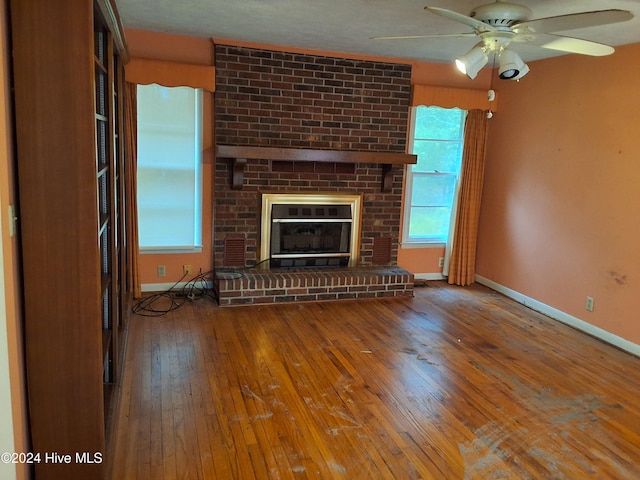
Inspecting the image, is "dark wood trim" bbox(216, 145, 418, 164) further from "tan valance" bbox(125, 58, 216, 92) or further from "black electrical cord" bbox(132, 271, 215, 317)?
"black electrical cord" bbox(132, 271, 215, 317)

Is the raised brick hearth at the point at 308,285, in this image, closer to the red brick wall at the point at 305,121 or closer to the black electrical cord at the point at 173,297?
the black electrical cord at the point at 173,297

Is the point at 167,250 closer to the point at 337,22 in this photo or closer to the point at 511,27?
the point at 337,22

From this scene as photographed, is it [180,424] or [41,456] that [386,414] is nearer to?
[180,424]

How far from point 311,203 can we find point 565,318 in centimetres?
254

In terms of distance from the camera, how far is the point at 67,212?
176 cm

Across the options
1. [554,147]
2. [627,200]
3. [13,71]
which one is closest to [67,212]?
[13,71]

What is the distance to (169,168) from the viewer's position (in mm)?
4555

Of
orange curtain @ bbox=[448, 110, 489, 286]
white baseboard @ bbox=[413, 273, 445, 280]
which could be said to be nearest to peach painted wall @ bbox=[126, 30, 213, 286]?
white baseboard @ bbox=[413, 273, 445, 280]

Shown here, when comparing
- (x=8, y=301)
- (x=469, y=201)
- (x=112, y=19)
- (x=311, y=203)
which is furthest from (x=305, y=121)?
(x=8, y=301)

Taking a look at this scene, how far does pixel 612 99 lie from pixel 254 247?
329cm

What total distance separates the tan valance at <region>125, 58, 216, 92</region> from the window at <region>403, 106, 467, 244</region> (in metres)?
2.12

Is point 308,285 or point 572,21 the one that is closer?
point 572,21

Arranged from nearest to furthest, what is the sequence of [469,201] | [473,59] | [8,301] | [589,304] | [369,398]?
[8,301], [473,59], [369,398], [589,304], [469,201]

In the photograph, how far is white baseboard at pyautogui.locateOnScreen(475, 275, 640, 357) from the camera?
3841 mm
